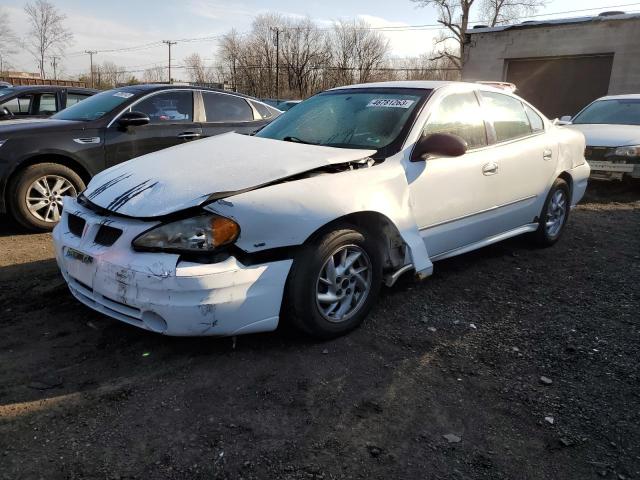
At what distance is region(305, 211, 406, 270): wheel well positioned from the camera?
125 inches

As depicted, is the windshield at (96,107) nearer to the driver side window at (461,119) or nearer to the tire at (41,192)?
the tire at (41,192)

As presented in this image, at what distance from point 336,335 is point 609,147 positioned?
682 cm

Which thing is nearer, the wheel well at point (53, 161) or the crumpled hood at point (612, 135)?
the wheel well at point (53, 161)

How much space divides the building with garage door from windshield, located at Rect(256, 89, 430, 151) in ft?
54.3

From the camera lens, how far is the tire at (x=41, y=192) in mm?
5242

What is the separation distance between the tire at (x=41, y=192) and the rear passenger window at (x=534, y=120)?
4681 mm

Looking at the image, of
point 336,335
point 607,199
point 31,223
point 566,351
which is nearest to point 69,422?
point 336,335

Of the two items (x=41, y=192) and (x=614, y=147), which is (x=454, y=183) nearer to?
(x=41, y=192)

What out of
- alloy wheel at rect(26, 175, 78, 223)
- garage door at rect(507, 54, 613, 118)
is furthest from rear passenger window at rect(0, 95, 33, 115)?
garage door at rect(507, 54, 613, 118)

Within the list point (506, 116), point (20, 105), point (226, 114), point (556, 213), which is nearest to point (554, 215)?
point (556, 213)

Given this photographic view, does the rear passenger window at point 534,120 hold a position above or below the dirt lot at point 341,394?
above

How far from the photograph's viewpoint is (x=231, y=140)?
400 centimetres

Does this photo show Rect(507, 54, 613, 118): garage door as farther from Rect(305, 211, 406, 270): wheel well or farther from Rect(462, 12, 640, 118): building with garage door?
Rect(305, 211, 406, 270): wheel well

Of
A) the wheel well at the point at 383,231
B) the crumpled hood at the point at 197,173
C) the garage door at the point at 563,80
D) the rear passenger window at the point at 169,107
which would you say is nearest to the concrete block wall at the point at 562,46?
the garage door at the point at 563,80
